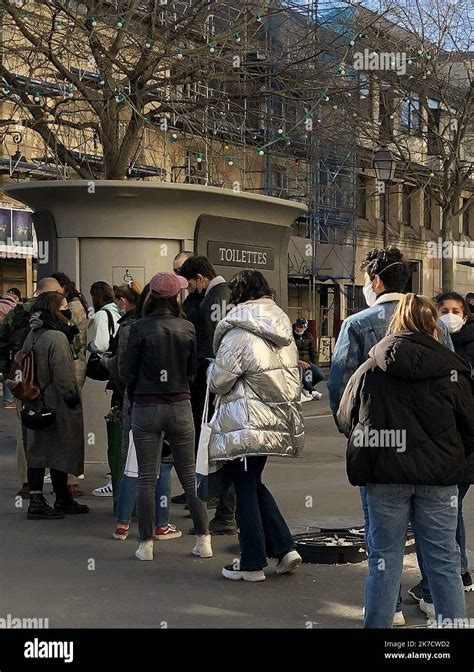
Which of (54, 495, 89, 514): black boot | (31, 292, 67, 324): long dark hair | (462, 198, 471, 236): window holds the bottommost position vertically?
(54, 495, 89, 514): black boot

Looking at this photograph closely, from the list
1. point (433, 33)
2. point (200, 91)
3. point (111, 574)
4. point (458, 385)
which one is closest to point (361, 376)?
point (458, 385)

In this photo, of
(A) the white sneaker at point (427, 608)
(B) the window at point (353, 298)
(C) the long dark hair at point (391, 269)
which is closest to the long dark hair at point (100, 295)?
(C) the long dark hair at point (391, 269)

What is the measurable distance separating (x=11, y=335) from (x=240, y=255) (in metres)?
3.41

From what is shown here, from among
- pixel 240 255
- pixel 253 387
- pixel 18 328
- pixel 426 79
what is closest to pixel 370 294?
pixel 253 387

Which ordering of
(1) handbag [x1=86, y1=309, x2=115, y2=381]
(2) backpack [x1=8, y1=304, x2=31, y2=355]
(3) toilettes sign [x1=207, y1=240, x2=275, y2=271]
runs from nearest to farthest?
(1) handbag [x1=86, y1=309, x2=115, y2=381]
(2) backpack [x1=8, y1=304, x2=31, y2=355]
(3) toilettes sign [x1=207, y1=240, x2=275, y2=271]

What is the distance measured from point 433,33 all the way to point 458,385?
30.0 meters

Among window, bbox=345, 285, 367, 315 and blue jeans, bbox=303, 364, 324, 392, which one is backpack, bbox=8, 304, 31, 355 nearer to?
blue jeans, bbox=303, 364, 324, 392

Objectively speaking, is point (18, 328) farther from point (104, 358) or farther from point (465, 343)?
point (465, 343)

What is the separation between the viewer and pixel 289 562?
7.73 metres

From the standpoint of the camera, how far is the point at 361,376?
5547 millimetres

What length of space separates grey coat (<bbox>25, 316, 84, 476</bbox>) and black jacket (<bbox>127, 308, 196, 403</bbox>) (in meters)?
1.65

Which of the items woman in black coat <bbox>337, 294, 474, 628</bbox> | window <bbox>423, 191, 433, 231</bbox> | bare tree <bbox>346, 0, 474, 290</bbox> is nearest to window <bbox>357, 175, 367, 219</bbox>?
window <bbox>423, 191, 433, 231</bbox>

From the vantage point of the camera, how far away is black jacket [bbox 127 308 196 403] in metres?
8.36
